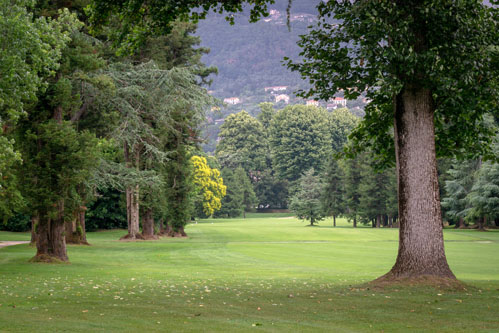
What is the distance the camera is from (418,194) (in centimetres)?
1294

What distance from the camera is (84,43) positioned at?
21.9 meters

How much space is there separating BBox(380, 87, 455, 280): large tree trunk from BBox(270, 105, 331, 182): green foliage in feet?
293

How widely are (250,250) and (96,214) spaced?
2346 cm

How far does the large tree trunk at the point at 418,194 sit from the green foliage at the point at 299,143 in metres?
89.3

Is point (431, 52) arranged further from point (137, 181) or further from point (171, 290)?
point (137, 181)

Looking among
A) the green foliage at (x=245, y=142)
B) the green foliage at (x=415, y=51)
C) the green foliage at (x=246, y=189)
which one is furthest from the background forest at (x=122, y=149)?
the green foliage at (x=245, y=142)

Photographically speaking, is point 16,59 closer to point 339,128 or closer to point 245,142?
point 245,142

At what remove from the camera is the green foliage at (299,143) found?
105 meters

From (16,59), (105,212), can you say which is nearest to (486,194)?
(105,212)

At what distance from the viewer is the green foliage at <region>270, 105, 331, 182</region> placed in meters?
105

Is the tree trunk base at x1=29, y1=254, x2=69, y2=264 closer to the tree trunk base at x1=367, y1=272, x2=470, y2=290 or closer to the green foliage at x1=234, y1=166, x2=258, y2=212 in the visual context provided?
the tree trunk base at x1=367, y1=272, x2=470, y2=290

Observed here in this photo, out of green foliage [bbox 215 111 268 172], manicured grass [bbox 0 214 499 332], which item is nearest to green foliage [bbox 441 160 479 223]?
manicured grass [bbox 0 214 499 332]

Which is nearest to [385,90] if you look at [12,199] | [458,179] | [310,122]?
[12,199]

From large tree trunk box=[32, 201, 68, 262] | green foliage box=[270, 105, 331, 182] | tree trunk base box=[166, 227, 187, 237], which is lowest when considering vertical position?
tree trunk base box=[166, 227, 187, 237]
